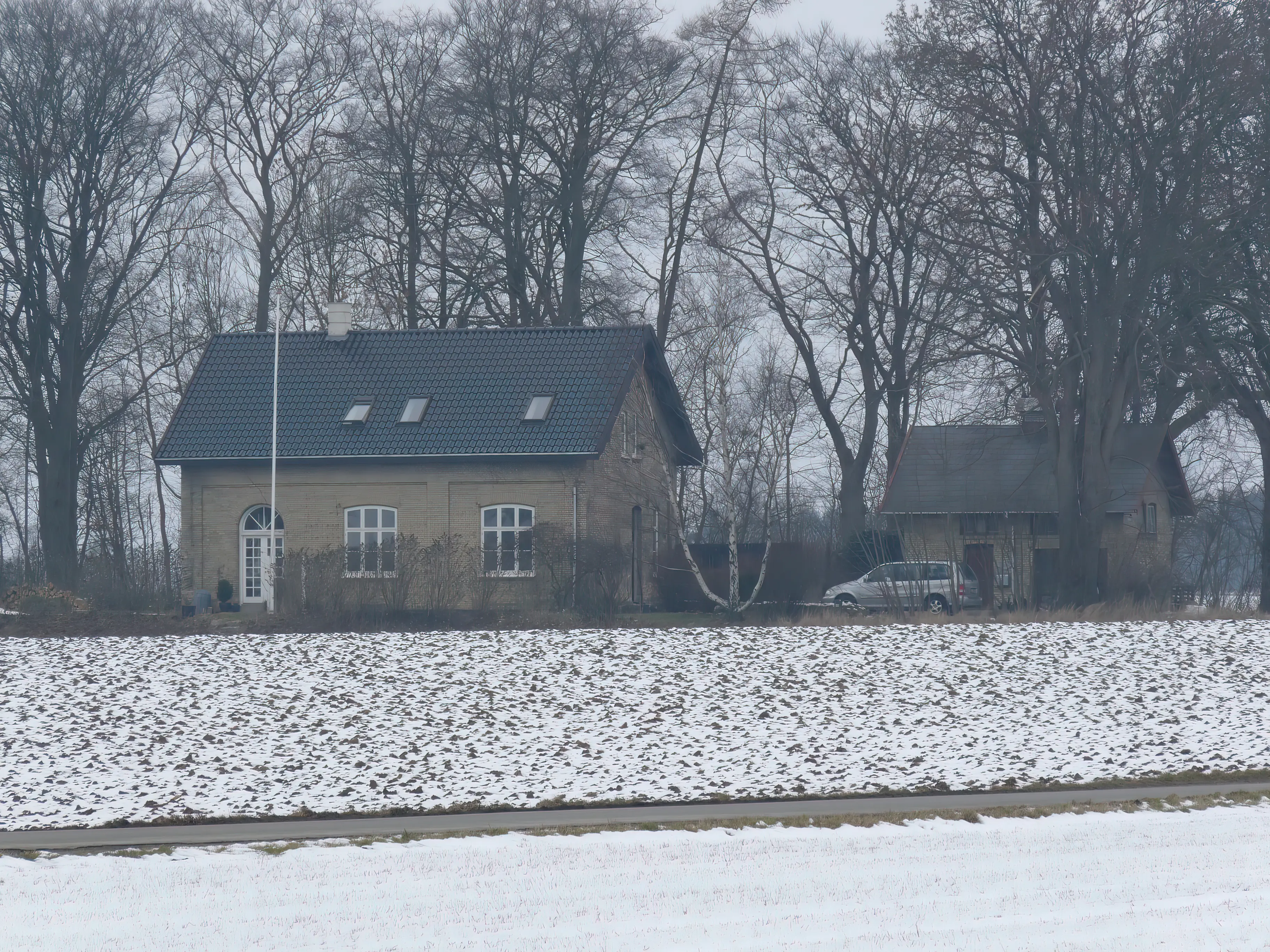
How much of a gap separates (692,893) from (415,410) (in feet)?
85.1

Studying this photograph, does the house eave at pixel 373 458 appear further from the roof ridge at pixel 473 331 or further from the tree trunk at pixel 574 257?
the tree trunk at pixel 574 257

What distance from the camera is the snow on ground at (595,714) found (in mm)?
13461

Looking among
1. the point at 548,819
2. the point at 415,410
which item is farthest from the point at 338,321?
the point at 548,819

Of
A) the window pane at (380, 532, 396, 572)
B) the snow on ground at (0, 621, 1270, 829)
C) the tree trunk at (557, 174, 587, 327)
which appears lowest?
the snow on ground at (0, 621, 1270, 829)

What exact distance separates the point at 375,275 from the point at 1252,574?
25185 millimetres

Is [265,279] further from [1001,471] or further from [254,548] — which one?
[1001,471]

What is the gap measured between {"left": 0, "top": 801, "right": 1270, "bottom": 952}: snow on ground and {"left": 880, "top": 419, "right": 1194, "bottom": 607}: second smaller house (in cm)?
1830

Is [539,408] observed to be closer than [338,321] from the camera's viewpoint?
Yes

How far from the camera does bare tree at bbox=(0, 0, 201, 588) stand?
127ft

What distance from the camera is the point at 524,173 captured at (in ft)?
135

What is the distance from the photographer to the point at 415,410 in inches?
1351

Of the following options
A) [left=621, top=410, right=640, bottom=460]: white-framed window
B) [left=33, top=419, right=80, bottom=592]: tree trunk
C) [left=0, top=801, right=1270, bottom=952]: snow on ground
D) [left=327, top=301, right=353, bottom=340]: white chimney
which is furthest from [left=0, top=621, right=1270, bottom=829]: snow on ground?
[left=33, top=419, right=80, bottom=592]: tree trunk

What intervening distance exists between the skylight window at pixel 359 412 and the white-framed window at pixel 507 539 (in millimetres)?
3718

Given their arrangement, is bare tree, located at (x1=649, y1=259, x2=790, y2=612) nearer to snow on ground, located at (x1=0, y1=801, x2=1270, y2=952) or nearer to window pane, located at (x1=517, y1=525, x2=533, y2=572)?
window pane, located at (x1=517, y1=525, x2=533, y2=572)
